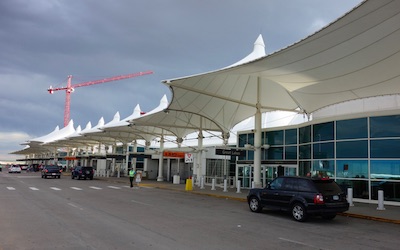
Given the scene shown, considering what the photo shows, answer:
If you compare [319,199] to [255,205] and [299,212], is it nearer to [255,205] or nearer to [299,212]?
[299,212]

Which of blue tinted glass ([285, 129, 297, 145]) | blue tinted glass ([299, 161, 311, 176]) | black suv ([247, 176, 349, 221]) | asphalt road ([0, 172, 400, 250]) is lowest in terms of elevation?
asphalt road ([0, 172, 400, 250])

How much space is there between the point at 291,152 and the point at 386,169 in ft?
25.9

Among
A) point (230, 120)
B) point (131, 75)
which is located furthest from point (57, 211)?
point (131, 75)

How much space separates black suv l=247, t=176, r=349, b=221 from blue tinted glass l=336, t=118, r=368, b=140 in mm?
8513

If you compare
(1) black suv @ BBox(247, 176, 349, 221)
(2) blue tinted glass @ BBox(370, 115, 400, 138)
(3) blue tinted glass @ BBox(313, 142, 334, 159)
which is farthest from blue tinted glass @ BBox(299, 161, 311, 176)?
(1) black suv @ BBox(247, 176, 349, 221)

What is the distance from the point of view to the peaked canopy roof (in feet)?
42.9

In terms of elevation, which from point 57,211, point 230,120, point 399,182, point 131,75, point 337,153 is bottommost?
point 57,211

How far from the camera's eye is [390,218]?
45.7 feet

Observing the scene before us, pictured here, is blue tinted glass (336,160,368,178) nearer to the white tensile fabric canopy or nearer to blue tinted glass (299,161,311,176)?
blue tinted glass (299,161,311,176)

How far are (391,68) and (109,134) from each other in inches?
1877

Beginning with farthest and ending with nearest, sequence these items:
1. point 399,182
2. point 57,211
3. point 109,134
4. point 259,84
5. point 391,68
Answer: point 109,134
point 259,84
point 399,182
point 391,68
point 57,211

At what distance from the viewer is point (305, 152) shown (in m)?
25.0

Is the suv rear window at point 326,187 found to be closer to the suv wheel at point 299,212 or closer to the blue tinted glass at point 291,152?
the suv wheel at point 299,212

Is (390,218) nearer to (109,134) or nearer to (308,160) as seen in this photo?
(308,160)
